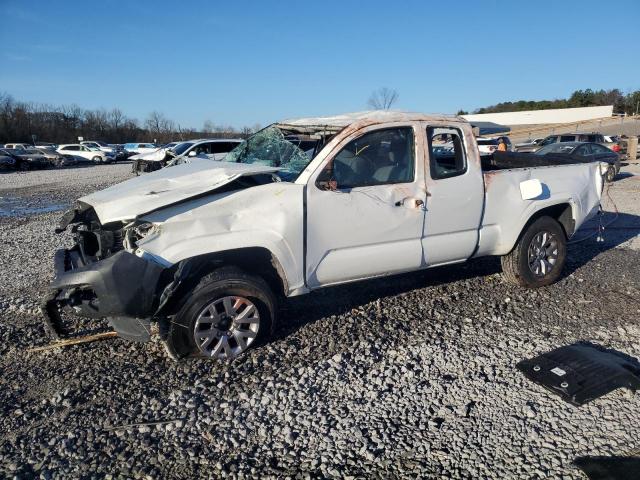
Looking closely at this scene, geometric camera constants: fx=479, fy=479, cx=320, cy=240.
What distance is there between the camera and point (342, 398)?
11.0ft

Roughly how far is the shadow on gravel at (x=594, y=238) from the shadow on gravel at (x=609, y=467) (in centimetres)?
365

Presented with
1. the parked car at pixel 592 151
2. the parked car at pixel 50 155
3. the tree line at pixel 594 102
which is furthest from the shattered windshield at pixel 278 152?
the tree line at pixel 594 102

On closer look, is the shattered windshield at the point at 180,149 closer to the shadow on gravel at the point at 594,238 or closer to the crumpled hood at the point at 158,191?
the shadow on gravel at the point at 594,238

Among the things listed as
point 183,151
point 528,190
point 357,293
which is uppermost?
point 183,151

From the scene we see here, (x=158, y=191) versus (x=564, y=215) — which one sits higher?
(x=158, y=191)

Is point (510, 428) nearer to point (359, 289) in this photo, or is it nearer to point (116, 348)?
point (359, 289)

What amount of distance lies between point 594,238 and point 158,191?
23.0ft

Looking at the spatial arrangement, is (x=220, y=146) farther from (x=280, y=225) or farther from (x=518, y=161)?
(x=280, y=225)

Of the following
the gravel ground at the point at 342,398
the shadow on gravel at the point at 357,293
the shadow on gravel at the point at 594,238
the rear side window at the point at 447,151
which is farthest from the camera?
the shadow on gravel at the point at 594,238

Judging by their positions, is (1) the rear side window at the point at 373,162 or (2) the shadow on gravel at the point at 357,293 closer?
(1) the rear side window at the point at 373,162

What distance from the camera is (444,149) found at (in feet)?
17.1

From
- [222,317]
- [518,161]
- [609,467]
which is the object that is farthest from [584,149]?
[222,317]

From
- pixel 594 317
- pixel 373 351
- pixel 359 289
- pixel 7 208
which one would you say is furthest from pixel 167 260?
pixel 7 208

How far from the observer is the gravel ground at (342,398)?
9.00 feet
